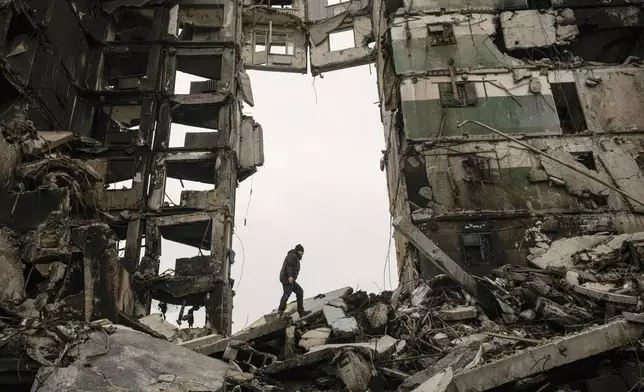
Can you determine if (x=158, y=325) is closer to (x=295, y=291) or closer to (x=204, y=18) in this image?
(x=295, y=291)

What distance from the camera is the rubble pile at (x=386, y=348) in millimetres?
6891

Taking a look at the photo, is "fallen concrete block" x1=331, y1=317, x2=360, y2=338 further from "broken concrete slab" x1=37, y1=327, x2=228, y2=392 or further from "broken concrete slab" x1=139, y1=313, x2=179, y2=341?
"broken concrete slab" x1=139, y1=313, x2=179, y2=341

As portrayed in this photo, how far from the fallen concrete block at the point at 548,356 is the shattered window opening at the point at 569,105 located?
12.5 m

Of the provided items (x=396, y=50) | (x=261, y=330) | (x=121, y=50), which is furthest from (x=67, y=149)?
(x=261, y=330)

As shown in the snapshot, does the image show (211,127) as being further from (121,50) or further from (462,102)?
(462,102)

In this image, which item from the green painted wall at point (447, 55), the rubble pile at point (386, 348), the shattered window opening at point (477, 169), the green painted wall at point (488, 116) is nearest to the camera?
the rubble pile at point (386, 348)

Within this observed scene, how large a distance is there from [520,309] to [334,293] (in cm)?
424

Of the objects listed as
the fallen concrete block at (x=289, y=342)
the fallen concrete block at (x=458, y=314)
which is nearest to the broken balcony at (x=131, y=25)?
the fallen concrete block at (x=289, y=342)

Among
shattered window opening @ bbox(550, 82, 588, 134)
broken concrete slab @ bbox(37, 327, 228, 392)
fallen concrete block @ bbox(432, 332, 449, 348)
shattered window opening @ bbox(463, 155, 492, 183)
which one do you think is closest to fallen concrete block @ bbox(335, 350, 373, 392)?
broken concrete slab @ bbox(37, 327, 228, 392)

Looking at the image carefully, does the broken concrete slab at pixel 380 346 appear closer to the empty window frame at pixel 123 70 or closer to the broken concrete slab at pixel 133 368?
the broken concrete slab at pixel 133 368

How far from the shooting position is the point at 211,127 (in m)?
28.2

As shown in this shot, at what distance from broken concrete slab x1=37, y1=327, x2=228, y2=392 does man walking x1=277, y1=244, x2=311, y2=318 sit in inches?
135

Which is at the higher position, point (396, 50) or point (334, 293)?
point (396, 50)

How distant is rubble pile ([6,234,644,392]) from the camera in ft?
22.6
